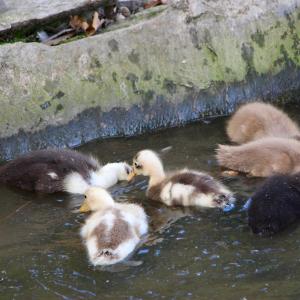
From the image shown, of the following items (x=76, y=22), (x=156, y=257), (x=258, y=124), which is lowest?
Answer: (x=156, y=257)

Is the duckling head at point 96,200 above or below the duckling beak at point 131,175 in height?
below

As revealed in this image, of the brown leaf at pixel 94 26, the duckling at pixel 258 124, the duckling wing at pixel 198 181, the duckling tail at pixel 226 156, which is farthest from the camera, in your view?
the brown leaf at pixel 94 26

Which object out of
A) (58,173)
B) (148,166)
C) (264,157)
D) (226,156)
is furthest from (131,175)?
(264,157)

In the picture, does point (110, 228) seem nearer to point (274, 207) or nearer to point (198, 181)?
point (198, 181)

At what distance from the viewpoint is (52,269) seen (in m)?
4.91

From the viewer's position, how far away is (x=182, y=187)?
5.73m

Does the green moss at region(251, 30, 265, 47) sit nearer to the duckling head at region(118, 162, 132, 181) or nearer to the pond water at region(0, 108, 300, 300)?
the pond water at region(0, 108, 300, 300)

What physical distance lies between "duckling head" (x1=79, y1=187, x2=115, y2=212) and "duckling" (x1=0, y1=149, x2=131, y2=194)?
0.42 m

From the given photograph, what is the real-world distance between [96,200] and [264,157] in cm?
136

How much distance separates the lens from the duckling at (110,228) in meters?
4.94

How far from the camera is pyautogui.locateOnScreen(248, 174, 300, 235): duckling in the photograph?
5.18 m

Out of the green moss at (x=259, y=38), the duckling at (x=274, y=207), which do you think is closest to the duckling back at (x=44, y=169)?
the duckling at (x=274, y=207)

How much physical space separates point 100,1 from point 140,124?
3.86 ft

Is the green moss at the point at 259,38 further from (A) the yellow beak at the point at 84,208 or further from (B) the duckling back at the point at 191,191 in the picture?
(A) the yellow beak at the point at 84,208
